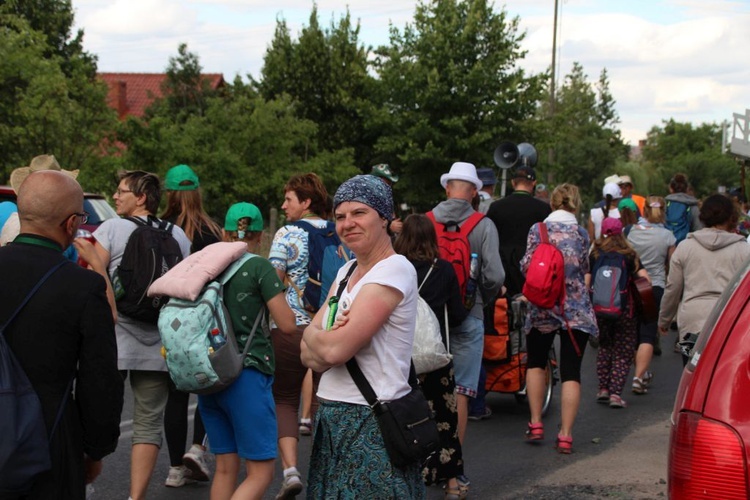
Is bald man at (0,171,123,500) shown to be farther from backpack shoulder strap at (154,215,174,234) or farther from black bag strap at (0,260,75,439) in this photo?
backpack shoulder strap at (154,215,174,234)

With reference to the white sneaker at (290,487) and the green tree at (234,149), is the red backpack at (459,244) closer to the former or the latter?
the white sneaker at (290,487)

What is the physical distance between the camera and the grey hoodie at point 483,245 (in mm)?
7051

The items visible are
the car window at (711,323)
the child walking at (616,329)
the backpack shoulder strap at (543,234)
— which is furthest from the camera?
the child walking at (616,329)

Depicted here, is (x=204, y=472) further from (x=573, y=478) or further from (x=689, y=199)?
(x=689, y=199)

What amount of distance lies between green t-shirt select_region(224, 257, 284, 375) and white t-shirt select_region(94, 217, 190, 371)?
925mm

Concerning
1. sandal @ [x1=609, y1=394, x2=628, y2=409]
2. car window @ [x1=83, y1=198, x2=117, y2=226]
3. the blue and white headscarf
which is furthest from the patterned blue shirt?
car window @ [x1=83, y1=198, x2=117, y2=226]

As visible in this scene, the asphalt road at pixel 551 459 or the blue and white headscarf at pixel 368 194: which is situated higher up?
the blue and white headscarf at pixel 368 194

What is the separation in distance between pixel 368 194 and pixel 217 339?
1.27 meters


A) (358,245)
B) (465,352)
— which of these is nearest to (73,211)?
(358,245)

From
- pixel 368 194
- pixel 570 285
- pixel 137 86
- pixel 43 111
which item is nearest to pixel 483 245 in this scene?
pixel 570 285

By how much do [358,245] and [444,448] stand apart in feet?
8.82

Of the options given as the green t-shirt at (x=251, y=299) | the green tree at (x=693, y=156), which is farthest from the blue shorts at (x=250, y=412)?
the green tree at (x=693, y=156)

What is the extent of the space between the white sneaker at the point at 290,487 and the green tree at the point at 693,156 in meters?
77.7

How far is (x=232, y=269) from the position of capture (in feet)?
16.0
